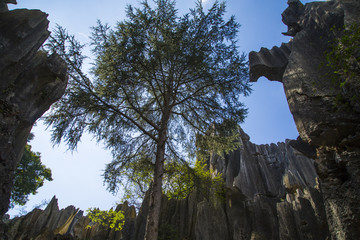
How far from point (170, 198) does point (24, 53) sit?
10.3 m

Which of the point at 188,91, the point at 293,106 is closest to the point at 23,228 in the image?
the point at 188,91

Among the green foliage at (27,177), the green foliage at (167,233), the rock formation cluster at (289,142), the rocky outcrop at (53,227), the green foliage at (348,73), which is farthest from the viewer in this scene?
the green foliage at (27,177)

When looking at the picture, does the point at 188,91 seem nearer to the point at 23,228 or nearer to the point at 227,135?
the point at 227,135

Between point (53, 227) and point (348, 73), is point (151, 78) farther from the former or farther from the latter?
point (53, 227)

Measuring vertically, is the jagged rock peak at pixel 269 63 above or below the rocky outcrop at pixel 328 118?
above

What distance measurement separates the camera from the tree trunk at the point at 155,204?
569 cm

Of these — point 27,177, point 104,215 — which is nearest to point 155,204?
point 104,215

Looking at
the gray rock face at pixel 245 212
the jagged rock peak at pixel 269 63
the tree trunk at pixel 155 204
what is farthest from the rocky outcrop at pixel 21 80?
the jagged rock peak at pixel 269 63

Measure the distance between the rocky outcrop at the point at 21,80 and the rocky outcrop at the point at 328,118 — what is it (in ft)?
25.9

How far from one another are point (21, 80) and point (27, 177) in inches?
Result: 701

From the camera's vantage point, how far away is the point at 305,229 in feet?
24.0

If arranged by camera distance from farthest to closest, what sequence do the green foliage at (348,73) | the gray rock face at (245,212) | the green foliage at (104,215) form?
the green foliage at (104,215)
the gray rock face at (245,212)
the green foliage at (348,73)

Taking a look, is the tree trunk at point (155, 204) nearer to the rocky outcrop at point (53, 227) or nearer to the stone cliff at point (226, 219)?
the stone cliff at point (226, 219)

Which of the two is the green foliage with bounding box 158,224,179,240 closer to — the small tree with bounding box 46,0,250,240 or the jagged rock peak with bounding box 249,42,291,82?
the small tree with bounding box 46,0,250,240
